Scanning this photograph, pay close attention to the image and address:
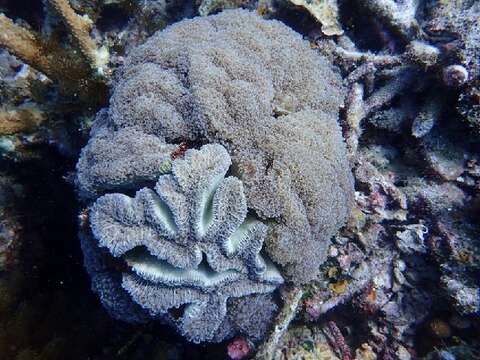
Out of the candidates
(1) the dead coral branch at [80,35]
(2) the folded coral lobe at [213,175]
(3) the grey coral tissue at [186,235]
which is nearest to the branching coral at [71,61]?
(1) the dead coral branch at [80,35]

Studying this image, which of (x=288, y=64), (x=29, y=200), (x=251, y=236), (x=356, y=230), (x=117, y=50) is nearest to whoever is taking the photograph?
(x=251, y=236)

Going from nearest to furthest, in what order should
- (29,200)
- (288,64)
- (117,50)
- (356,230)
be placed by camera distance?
(288,64), (356,230), (117,50), (29,200)

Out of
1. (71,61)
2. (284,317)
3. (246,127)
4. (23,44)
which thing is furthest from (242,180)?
(23,44)

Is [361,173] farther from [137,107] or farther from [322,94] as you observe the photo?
[137,107]

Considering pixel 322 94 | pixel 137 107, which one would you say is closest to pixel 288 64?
pixel 322 94

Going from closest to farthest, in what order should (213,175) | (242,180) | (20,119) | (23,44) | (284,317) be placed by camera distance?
(213,175), (242,180), (284,317), (23,44), (20,119)

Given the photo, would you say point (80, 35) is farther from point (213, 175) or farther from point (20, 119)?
point (213, 175)

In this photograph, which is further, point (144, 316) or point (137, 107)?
point (144, 316)
